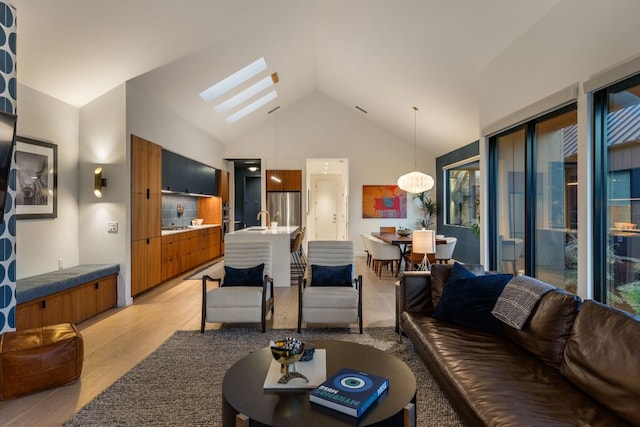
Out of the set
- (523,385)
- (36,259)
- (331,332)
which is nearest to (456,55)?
(331,332)

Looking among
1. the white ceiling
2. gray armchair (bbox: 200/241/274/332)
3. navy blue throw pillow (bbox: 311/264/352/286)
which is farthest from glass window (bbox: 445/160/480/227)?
gray armchair (bbox: 200/241/274/332)

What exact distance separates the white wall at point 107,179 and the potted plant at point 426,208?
7.20m

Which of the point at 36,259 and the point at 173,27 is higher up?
the point at 173,27

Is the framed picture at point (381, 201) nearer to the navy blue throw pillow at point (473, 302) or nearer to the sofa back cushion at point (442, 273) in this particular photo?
the sofa back cushion at point (442, 273)

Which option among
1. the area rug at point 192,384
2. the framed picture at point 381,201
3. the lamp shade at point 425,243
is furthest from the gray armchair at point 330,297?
the framed picture at point 381,201

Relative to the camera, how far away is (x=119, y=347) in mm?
3334

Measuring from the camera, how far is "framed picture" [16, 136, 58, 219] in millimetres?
3820

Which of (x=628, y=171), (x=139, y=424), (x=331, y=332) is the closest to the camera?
(x=139, y=424)

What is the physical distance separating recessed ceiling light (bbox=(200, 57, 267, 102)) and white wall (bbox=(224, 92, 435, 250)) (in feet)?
9.58

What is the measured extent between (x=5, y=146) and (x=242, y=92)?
16.4ft

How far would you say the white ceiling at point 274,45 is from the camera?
350cm

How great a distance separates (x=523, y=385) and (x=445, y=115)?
18.7 feet

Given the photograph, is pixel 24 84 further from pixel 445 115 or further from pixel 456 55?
pixel 445 115

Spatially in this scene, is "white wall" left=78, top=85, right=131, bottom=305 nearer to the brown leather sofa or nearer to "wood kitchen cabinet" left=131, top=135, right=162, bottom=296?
"wood kitchen cabinet" left=131, top=135, right=162, bottom=296
